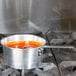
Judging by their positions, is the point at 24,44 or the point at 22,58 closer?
the point at 22,58

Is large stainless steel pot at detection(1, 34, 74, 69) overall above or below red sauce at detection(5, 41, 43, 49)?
below

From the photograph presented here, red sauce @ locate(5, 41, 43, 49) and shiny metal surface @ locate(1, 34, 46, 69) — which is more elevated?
red sauce @ locate(5, 41, 43, 49)

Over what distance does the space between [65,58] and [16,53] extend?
265 mm

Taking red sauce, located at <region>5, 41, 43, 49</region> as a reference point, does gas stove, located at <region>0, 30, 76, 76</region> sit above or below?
below

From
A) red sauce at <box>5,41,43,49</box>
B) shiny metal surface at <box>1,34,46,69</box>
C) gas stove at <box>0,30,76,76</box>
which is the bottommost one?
gas stove at <box>0,30,76,76</box>

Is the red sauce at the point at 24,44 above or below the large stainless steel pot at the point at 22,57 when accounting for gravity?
above

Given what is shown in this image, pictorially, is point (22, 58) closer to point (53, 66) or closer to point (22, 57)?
point (22, 57)

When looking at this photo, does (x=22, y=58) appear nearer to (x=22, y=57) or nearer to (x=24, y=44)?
(x=22, y=57)

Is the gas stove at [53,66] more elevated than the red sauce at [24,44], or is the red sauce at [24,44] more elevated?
the red sauce at [24,44]

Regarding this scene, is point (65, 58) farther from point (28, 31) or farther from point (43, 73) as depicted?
point (28, 31)

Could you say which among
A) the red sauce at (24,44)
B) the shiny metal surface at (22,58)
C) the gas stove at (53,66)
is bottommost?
the gas stove at (53,66)

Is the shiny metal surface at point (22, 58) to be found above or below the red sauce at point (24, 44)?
below

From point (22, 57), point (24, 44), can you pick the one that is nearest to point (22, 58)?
point (22, 57)

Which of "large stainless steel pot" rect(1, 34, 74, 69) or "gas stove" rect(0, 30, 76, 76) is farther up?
"large stainless steel pot" rect(1, 34, 74, 69)
